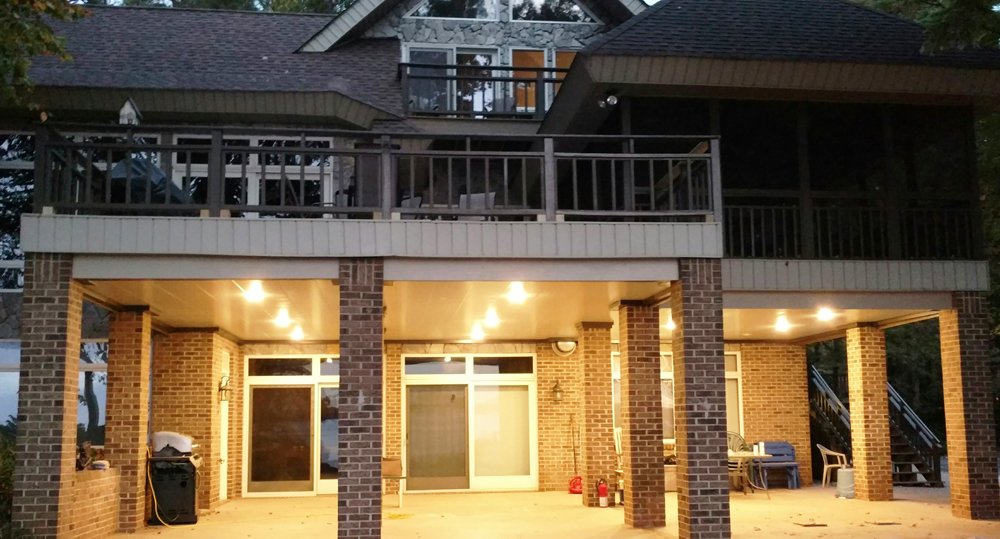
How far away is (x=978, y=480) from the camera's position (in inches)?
526

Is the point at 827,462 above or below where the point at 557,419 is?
below

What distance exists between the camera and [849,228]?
541 inches

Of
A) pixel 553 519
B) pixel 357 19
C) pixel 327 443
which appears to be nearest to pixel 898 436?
pixel 553 519

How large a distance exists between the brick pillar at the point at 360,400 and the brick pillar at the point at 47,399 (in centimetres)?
261

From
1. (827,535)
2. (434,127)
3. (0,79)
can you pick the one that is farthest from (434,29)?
(827,535)

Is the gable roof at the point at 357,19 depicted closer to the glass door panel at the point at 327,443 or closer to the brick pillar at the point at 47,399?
the glass door panel at the point at 327,443

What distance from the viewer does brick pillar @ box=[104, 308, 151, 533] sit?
12.6m

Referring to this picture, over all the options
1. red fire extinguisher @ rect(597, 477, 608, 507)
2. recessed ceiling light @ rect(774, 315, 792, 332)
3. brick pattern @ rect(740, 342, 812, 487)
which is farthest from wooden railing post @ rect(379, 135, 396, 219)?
brick pattern @ rect(740, 342, 812, 487)

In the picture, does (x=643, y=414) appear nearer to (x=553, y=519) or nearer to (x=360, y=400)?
(x=553, y=519)

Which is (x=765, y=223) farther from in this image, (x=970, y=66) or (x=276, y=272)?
(x=276, y=272)

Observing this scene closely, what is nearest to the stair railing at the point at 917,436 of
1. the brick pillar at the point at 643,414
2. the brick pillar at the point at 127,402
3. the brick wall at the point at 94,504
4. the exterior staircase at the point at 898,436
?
the exterior staircase at the point at 898,436

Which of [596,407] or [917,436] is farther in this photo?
[917,436]

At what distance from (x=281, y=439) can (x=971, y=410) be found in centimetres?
1159

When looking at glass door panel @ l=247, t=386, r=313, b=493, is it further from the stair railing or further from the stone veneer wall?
the stair railing
